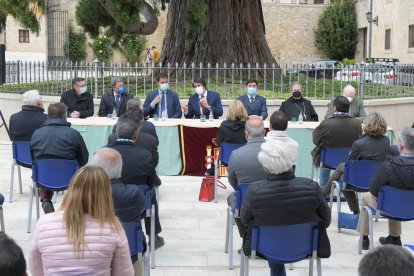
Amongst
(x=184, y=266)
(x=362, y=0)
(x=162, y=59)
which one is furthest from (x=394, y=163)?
(x=362, y=0)

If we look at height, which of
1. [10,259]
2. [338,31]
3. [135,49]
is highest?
[338,31]

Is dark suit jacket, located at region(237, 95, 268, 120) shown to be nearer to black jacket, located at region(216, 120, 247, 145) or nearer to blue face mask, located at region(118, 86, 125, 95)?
blue face mask, located at region(118, 86, 125, 95)

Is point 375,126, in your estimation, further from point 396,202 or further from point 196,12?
point 196,12

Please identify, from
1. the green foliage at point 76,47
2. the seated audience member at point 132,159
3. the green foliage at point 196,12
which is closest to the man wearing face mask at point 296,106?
the green foliage at point 196,12

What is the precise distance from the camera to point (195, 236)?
682cm

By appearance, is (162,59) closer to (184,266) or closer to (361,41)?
(184,266)

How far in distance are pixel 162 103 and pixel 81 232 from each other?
23.1 feet

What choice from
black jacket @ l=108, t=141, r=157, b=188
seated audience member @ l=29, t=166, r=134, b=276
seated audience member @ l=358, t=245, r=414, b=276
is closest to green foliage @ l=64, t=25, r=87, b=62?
black jacket @ l=108, t=141, r=157, b=188

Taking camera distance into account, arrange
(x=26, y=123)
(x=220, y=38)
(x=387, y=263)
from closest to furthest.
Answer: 1. (x=387, y=263)
2. (x=26, y=123)
3. (x=220, y=38)

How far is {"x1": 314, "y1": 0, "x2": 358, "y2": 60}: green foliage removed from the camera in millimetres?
42344

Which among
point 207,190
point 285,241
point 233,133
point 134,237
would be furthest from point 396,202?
point 207,190

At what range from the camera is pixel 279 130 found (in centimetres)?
654

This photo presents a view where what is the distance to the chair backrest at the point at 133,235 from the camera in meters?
4.35

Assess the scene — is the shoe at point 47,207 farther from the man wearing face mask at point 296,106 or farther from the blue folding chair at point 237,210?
the man wearing face mask at point 296,106
